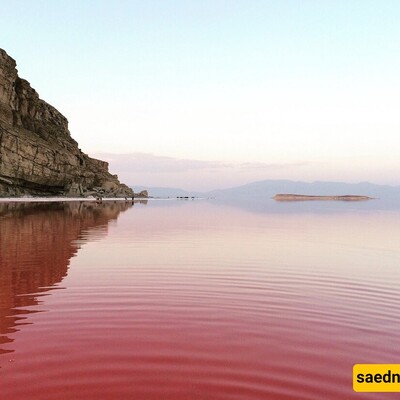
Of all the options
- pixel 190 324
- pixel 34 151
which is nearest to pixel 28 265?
pixel 190 324

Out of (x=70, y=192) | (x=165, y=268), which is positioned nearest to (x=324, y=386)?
(x=165, y=268)

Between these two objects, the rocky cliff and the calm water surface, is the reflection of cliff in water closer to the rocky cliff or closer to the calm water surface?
the calm water surface

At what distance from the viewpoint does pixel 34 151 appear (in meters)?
120

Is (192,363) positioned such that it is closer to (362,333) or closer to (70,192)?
(362,333)

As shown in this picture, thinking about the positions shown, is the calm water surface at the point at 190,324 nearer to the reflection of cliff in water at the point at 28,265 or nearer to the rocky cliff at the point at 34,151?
the reflection of cliff in water at the point at 28,265

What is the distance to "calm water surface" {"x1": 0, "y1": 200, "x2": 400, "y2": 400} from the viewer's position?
22.8 ft

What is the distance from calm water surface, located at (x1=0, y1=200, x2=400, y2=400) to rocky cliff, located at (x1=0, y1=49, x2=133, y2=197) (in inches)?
3900

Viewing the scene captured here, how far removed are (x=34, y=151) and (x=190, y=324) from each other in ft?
389

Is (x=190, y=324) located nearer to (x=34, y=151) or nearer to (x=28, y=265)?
(x=28, y=265)

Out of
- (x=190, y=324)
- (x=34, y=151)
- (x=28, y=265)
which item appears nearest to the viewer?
(x=190, y=324)

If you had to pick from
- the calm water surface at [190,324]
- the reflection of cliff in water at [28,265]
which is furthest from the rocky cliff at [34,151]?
the calm water surface at [190,324]

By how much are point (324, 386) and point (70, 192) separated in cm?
13410

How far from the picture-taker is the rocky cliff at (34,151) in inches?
4456

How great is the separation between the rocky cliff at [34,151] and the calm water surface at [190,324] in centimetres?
9905
